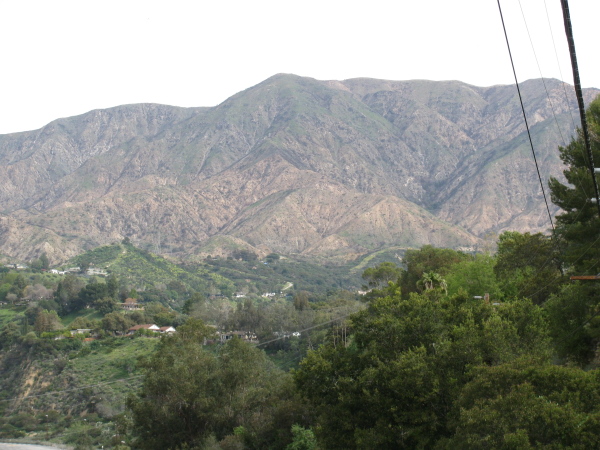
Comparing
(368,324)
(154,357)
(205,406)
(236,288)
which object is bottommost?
(236,288)

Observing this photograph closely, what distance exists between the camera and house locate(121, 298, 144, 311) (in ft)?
453

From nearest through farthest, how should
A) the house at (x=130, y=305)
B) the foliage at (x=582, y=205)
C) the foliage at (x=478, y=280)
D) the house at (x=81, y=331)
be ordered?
the foliage at (x=582, y=205), the foliage at (x=478, y=280), the house at (x=81, y=331), the house at (x=130, y=305)

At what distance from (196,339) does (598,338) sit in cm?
3694

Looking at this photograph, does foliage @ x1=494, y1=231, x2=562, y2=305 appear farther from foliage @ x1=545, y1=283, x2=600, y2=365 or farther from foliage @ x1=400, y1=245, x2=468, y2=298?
foliage @ x1=400, y1=245, x2=468, y2=298

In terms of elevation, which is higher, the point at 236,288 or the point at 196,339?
the point at 196,339

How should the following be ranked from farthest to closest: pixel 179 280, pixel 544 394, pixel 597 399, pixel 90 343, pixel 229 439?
pixel 179 280 < pixel 90 343 < pixel 229 439 < pixel 544 394 < pixel 597 399

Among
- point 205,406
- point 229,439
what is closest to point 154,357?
point 205,406

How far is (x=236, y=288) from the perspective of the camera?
194125 millimetres

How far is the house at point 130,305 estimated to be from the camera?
138125 millimetres

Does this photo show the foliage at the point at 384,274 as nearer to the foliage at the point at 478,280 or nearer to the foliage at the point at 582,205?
the foliage at the point at 478,280

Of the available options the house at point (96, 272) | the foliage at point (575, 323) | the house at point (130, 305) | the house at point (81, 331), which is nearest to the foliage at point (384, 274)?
the house at point (81, 331)

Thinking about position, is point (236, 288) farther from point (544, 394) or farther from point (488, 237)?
point (544, 394)

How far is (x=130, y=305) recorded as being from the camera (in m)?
140

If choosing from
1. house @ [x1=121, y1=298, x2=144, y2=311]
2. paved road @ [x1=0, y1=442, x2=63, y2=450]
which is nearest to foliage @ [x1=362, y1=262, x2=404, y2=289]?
paved road @ [x1=0, y1=442, x2=63, y2=450]
